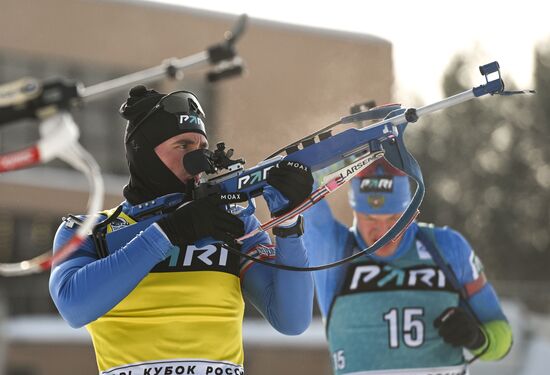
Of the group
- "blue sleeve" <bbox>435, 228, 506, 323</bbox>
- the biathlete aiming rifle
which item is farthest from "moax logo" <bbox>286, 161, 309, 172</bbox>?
"blue sleeve" <bbox>435, 228, 506, 323</bbox>

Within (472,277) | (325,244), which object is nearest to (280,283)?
(325,244)

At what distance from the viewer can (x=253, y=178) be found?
3.85 metres

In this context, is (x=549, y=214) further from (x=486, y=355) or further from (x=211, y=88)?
(x=486, y=355)

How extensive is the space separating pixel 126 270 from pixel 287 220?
57 centimetres

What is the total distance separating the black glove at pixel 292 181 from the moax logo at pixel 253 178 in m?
0.07

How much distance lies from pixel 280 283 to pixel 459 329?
1747mm

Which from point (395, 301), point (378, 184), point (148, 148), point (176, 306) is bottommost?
point (395, 301)

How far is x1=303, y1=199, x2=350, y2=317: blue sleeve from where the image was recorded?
5.58 m

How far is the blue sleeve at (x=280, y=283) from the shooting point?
12.7 feet

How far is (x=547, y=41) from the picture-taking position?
118ft

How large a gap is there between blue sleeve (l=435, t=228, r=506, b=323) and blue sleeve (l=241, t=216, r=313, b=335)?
1846mm

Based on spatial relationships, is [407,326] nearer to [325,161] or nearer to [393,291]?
[393,291]

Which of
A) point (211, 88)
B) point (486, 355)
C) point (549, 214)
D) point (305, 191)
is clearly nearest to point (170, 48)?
point (211, 88)

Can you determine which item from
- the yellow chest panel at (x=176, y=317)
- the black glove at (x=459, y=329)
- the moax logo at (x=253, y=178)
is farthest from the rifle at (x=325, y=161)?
the black glove at (x=459, y=329)
